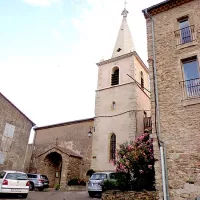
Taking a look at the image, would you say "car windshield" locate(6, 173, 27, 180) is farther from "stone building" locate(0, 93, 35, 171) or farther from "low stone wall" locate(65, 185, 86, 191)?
"stone building" locate(0, 93, 35, 171)

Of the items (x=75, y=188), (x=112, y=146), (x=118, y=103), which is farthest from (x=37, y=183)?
(x=118, y=103)

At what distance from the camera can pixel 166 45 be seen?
397 inches

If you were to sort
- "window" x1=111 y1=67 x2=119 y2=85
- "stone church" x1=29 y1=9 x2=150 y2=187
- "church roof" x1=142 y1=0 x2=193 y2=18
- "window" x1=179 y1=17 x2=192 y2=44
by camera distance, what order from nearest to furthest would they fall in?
1. "window" x1=179 y1=17 x2=192 y2=44
2. "church roof" x1=142 y1=0 x2=193 y2=18
3. "stone church" x1=29 y1=9 x2=150 y2=187
4. "window" x1=111 y1=67 x2=119 y2=85

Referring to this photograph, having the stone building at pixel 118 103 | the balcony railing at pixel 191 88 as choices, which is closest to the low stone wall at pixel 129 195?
the balcony railing at pixel 191 88

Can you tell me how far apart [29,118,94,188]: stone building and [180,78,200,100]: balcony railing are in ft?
39.5

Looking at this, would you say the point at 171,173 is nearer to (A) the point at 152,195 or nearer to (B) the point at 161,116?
(A) the point at 152,195

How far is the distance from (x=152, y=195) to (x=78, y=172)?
1181 centimetres

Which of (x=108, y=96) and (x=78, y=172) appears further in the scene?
(x=108, y=96)

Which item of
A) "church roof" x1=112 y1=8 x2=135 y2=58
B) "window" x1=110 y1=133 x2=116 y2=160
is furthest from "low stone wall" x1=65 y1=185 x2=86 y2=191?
"church roof" x1=112 y1=8 x2=135 y2=58

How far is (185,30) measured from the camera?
10.2 metres

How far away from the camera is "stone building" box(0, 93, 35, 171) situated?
699 inches

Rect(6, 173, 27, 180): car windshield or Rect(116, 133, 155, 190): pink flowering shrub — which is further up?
Rect(116, 133, 155, 190): pink flowering shrub

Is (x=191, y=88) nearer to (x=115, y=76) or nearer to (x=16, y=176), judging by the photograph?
(x=16, y=176)

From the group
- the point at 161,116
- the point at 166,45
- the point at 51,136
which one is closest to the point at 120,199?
the point at 161,116
